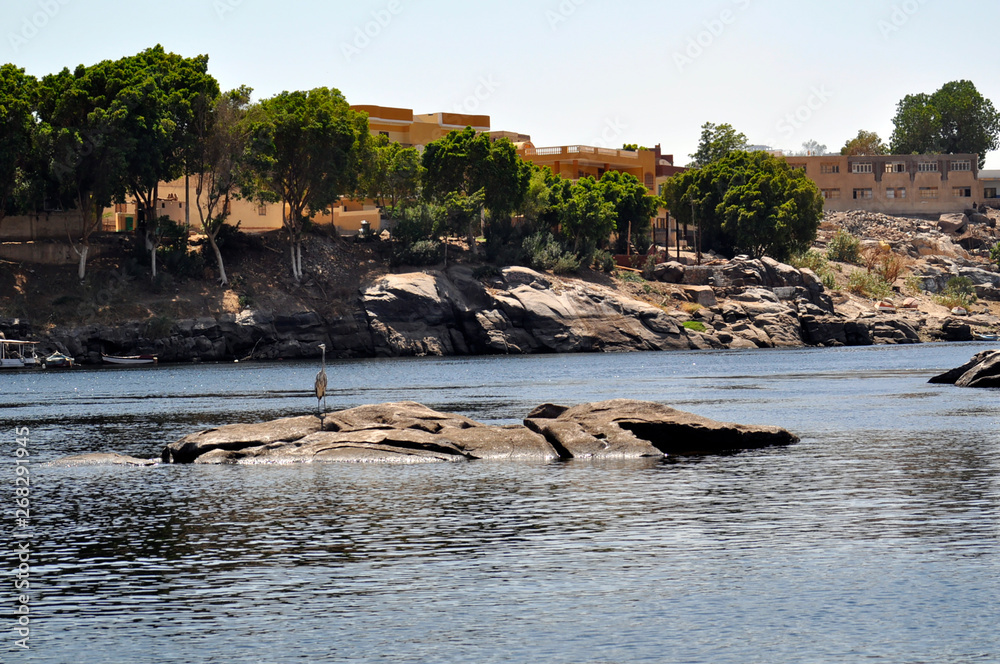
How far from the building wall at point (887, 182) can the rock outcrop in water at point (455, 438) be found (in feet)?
513

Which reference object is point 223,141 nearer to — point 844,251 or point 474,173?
point 474,173

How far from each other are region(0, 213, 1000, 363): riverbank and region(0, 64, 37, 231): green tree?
914cm

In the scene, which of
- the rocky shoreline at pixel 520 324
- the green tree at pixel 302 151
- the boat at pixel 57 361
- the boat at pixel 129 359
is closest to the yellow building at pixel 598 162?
the rocky shoreline at pixel 520 324

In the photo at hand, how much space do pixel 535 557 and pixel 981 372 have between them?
142ft

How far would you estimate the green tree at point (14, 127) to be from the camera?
87688 millimetres

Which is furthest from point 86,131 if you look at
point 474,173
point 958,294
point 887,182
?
point 887,182

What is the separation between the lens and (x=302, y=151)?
333 ft

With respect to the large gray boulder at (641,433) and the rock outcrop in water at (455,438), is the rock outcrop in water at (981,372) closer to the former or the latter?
the large gray boulder at (641,433)

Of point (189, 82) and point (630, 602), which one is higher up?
point (189, 82)

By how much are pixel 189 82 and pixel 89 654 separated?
89.7 meters

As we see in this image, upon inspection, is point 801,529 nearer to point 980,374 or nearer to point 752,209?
point 980,374

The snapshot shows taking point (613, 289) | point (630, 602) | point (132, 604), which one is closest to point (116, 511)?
point (132, 604)

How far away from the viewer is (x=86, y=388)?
69562mm

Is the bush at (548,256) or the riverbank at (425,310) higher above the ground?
the bush at (548,256)
